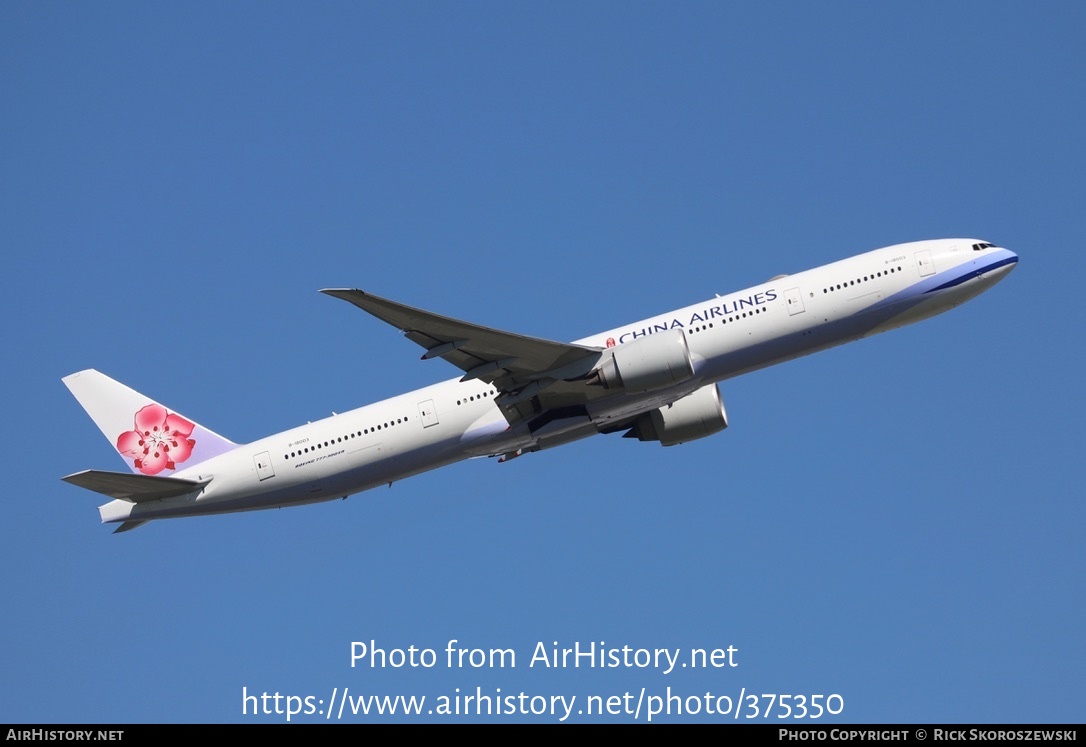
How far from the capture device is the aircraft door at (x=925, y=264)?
135 feet

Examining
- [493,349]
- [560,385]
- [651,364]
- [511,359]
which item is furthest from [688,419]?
[493,349]

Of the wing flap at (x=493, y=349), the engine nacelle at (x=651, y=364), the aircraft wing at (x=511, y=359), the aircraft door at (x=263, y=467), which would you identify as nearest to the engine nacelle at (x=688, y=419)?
the aircraft wing at (x=511, y=359)

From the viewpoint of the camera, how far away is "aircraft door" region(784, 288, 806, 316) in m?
40.5

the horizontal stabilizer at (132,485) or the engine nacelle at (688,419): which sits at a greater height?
the engine nacelle at (688,419)

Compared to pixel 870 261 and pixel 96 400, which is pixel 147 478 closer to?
pixel 96 400

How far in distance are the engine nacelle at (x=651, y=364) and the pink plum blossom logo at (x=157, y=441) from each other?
1527 cm

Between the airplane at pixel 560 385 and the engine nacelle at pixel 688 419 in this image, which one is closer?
the airplane at pixel 560 385

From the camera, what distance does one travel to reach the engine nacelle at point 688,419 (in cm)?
4419

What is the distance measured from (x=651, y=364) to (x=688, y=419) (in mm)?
5564

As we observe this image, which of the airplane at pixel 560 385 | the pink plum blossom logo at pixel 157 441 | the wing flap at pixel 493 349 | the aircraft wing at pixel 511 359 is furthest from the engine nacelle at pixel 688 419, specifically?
the pink plum blossom logo at pixel 157 441

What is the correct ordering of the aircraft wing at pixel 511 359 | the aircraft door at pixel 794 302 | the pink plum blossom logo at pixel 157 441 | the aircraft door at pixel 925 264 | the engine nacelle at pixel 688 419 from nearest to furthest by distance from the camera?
the aircraft wing at pixel 511 359
the aircraft door at pixel 794 302
the aircraft door at pixel 925 264
the engine nacelle at pixel 688 419
the pink plum blossom logo at pixel 157 441

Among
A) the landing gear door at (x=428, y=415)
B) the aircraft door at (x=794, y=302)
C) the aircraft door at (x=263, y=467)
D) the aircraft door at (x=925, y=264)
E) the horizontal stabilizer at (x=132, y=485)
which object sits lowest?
the horizontal stabilizer at (x=132, y=485)

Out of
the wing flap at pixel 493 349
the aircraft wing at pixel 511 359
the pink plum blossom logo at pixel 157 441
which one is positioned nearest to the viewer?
the wing flap at pixel 493 349

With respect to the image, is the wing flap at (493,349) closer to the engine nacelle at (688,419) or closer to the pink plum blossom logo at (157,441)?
the engine nacelle at (688,419)
